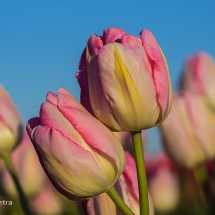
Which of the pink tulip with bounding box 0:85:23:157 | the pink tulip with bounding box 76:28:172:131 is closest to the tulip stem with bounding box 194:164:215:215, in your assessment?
the pink tulip with bounding box 0:85:23:157

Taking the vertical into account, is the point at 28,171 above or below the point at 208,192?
above

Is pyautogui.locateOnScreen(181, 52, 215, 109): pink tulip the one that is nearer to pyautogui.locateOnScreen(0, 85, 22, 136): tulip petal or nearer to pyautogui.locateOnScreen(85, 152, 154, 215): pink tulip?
pyautogui.locateOnScreen(0, 85, 22, 136): tulip petal

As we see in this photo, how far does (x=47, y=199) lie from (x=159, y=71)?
1.21 meters

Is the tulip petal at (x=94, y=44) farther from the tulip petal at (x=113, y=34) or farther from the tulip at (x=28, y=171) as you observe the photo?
the tulip at (x=28, y=171)

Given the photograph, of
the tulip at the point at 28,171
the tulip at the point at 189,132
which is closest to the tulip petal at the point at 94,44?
the tulip at the point at 189,132

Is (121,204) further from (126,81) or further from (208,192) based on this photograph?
(208,192)

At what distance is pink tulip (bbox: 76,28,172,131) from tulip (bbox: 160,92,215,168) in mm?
848

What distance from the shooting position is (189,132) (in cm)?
156

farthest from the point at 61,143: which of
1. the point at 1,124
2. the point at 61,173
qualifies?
the point at 1,124

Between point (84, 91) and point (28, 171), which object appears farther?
point (28, 171)

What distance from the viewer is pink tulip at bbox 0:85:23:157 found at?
1.08 meters

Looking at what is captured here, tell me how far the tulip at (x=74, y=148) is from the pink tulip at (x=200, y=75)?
3.79ft

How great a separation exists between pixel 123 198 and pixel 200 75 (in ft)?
4.30

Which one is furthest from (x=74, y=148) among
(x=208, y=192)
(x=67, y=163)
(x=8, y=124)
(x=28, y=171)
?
(x=28, y=171)
